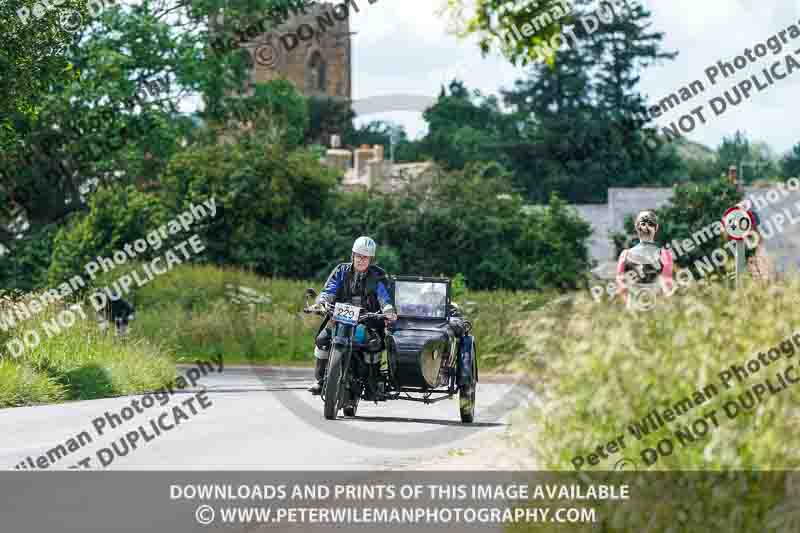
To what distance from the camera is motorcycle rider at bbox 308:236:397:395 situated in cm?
1553

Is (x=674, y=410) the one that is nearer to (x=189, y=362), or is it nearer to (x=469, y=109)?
(x=189, y=362)

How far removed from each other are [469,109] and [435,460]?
95521mm

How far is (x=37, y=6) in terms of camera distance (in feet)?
68.8

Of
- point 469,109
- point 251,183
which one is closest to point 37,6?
point 251,183

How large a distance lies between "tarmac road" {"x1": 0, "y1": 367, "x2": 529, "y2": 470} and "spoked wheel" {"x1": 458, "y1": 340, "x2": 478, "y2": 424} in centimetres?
20

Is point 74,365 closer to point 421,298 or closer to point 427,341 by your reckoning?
point 421,298

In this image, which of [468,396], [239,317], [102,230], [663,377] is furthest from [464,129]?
[663,377]

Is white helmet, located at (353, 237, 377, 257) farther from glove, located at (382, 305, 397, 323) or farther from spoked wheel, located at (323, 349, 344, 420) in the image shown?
spoked wheel, located at (323, 349, 344, 420)

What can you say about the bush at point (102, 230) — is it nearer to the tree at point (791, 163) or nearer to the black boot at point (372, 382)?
the black boot at point (372, 382)

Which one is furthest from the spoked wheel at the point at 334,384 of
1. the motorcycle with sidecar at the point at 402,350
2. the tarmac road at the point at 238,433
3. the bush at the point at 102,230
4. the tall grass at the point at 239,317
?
the bush at the point at 102,230

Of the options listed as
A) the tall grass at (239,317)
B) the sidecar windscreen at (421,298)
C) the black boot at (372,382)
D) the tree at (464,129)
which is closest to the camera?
the black boot at (372,382)

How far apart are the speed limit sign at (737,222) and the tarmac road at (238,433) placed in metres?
2.78

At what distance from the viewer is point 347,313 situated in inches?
602

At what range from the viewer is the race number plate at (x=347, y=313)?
1527cm
